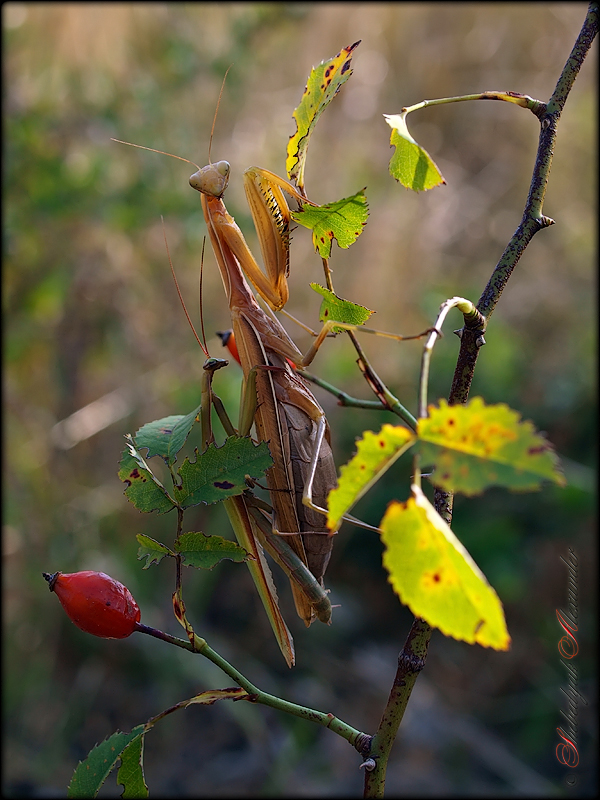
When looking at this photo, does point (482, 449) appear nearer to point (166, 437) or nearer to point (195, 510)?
point (166, 437)

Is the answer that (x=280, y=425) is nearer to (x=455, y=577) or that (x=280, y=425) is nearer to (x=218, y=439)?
(x=455, y=577)

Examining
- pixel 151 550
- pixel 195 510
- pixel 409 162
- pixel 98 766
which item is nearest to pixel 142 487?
pixel 151 550

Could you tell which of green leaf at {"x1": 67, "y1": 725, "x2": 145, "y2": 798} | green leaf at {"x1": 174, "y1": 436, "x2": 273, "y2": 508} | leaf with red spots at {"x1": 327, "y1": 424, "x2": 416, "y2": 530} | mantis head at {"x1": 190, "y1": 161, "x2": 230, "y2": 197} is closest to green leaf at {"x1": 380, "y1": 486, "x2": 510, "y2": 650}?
leaf with red spots at {"x1": 327, "y1": 424, "x2": 416, "y2": 530}

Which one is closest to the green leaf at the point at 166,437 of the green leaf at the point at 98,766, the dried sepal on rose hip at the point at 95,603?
the dried sepal on rose hip at the point at 95,603

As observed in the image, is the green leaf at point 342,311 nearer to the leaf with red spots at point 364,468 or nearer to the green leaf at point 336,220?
the green leaf at point 336,220

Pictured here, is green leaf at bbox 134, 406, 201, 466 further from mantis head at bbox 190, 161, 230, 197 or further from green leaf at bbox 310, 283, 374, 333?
mantis head at bbox 190, 161, 230, 197

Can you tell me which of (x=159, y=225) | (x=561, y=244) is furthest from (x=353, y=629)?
(x=561, y=244)
